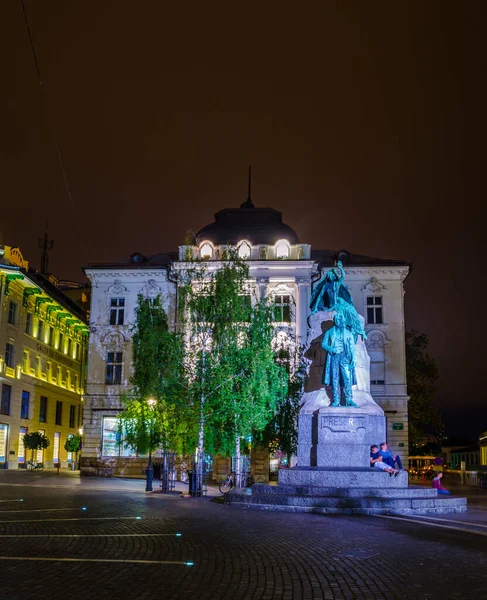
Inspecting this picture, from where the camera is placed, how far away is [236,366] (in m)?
28.5

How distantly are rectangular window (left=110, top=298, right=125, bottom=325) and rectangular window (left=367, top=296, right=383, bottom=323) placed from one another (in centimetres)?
1751

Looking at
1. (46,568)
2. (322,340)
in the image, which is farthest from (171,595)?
(322,340)

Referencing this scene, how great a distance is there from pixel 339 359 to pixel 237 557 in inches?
382

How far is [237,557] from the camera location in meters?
9.95

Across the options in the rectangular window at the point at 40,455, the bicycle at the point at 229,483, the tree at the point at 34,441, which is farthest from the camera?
the rectangular window at the point at 40,455

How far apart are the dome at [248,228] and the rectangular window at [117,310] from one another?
7199 mm

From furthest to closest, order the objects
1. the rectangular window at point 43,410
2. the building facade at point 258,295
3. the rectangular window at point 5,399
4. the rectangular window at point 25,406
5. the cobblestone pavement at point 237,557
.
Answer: the rectangular window at point 43,410 < the rectangular window at point 25,406 < the building facade at point 258,295 < the rectangular window at point 5,399 < the cobblestone pavement at point 237,557

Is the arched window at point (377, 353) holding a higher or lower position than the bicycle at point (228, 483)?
higher

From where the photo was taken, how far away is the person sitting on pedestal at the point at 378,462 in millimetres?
17786

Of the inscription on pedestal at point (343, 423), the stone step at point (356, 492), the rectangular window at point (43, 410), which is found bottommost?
the stone step at point (356, 492)

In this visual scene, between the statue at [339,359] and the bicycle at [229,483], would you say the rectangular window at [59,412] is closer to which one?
the bicycle at [229,483]

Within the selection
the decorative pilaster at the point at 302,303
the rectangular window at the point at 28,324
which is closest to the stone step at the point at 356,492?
the decorative pilaster at the point at 302,303

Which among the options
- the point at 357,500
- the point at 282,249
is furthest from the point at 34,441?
the point at 357,500

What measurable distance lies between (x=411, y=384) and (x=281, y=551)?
44.5 m
